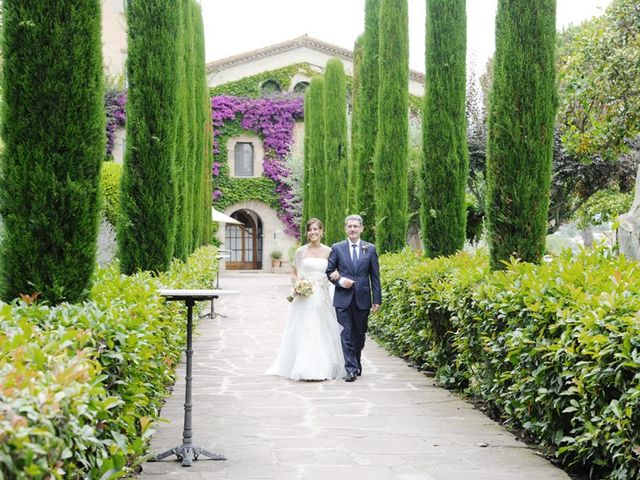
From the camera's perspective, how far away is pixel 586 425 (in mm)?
4855

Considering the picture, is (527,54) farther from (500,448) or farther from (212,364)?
(212,364)

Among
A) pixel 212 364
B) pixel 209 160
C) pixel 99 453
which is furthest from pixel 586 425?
pixel 209 160

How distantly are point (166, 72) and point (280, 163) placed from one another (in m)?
30.5

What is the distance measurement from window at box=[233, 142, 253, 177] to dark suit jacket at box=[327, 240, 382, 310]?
103ft

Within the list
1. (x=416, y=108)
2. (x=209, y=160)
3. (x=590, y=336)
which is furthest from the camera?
(x=416, y=108)

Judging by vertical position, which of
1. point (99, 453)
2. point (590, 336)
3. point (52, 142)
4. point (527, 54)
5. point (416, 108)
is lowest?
point (99, 453)

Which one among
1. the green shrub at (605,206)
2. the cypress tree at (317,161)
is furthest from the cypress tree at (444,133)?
the green shrub at (605,206)

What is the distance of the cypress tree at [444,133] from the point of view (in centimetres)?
1220

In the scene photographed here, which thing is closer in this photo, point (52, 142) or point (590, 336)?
point (590, 336)

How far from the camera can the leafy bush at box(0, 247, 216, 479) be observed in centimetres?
263

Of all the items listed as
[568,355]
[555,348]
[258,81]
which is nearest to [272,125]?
[258,81]

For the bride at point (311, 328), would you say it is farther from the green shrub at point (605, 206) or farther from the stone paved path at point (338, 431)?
the green shrub at point (605, 206)

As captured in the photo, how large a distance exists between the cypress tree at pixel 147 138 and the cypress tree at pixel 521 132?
389cm

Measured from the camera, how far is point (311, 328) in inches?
393
